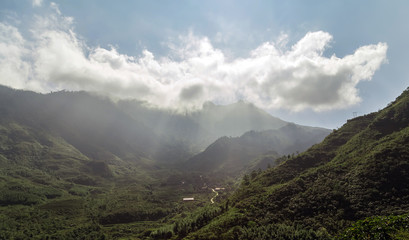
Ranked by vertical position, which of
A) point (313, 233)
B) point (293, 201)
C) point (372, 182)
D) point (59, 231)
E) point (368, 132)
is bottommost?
point (59, 231)

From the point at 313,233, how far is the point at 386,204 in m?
35.4

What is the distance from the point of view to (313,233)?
82.3 metres

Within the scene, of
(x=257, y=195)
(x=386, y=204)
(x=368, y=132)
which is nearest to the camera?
(x=386, y=204)

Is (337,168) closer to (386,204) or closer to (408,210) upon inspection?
(386,204)

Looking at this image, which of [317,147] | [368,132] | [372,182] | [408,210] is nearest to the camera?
[408,210]

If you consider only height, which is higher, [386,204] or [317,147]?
[317,147]

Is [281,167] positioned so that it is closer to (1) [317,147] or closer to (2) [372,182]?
(1) [317,147]

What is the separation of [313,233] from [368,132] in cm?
12241

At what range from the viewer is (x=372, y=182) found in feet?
326

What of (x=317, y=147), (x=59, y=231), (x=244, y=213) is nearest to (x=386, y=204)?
(x=244, y=213)

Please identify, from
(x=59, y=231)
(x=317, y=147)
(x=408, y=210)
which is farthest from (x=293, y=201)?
(x=59, y=231)

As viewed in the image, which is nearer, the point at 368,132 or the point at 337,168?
the point at 337,168

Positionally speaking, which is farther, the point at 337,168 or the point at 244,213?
the point at 337,168

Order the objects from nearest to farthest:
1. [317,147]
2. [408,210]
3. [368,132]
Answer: [408,210] < [368,132] < [317,147]
